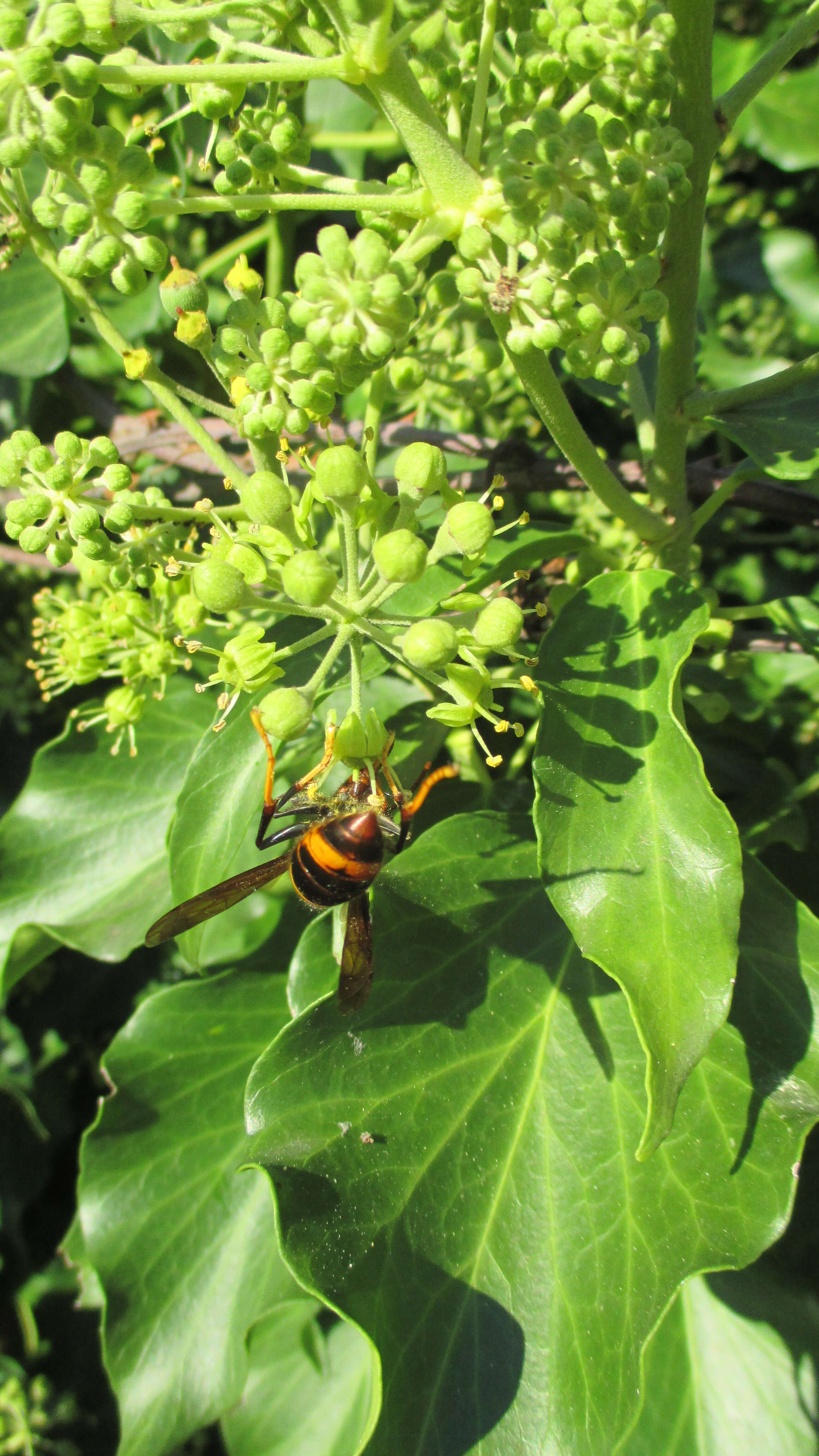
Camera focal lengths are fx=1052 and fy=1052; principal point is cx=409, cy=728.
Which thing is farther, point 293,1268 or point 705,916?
point 293,1268

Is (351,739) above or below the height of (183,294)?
below

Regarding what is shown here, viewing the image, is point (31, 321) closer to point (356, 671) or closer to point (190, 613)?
point (190, 613)

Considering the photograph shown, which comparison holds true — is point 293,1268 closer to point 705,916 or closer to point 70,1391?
point 705,916

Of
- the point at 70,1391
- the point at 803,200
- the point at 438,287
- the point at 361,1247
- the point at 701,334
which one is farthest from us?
the point at 70,1391

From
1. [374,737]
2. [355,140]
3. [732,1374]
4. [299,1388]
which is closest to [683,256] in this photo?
[374,737]

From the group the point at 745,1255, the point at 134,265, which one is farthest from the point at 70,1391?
the point at 134,265

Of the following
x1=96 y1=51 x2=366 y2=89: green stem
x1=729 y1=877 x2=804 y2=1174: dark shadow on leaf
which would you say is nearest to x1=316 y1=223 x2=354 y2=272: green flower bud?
A: x1=96 y1=51 x2=366 y2=89: green stem

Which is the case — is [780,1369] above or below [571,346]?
below
